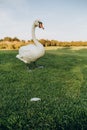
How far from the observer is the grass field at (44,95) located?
809 cm

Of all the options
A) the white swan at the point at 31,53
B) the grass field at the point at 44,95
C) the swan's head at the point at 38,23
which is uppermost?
the swan's head at the point at 38,23

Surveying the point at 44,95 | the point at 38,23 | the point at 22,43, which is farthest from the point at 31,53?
the point at 22,43

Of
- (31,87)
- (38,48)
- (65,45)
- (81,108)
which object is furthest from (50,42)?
(81,108)

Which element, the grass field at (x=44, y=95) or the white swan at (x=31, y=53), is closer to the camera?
the grass field at (x=44, y=95)

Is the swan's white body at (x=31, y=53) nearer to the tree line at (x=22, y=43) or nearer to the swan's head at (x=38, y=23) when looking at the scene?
the swan's head at (x=38, y=23)

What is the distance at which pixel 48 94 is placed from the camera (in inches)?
416

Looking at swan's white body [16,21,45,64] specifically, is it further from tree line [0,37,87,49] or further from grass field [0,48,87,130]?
tree line [0,37,87,49]

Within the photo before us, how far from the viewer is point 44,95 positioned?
34.2ft

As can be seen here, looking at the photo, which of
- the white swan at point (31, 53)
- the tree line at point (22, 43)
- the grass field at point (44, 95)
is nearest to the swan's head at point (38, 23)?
the white swan at point (31, 53)

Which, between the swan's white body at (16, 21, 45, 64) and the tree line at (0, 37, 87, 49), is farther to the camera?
the tree line at (0, 37, 87, 49)

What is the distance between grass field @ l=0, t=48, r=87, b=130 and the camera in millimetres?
8094

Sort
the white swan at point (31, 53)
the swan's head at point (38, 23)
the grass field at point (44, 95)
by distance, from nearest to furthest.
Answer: the grass field at point (44, 95), the white swan at point (31, 53), the swan's head at point (38, 23)

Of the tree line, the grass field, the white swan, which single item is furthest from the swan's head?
the tree line

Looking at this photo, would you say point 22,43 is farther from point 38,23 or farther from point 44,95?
point 44,95
